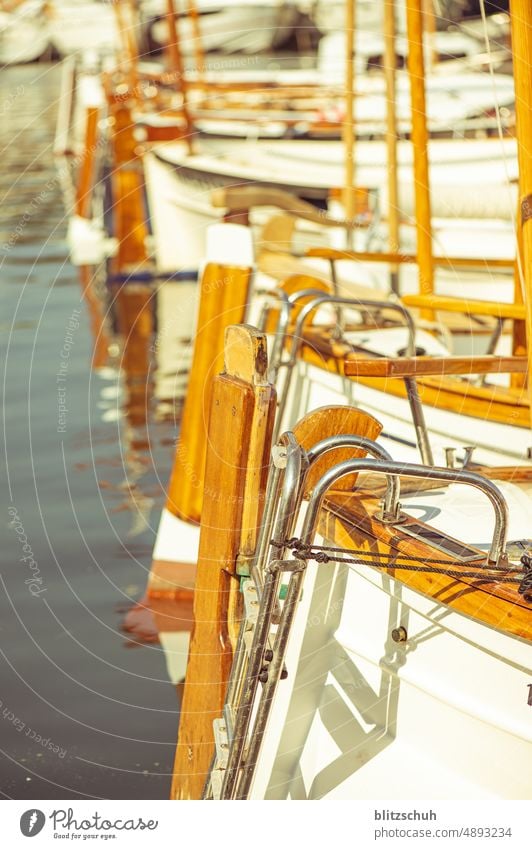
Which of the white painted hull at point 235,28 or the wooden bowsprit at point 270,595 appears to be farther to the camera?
the white painted hull at point 235,28

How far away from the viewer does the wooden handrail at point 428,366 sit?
10.2 ft

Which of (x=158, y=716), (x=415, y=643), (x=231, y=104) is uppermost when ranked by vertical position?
(x=231, y=104)

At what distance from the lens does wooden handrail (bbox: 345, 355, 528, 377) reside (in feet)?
10.2

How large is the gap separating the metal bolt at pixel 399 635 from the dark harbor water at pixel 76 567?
140 centimetres

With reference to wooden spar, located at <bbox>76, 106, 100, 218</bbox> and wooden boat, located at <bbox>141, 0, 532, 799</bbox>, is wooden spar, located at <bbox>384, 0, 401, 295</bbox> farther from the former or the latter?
wooden spar, located at <bbox>76, 106, 100, 218</bbox>

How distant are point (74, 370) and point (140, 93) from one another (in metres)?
5.08

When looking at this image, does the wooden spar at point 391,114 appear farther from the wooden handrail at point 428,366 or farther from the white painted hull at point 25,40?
the white painted hull at point 25,40

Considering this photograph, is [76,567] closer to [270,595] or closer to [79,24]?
[270,595]

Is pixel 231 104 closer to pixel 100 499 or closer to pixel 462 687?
pixel 100 499

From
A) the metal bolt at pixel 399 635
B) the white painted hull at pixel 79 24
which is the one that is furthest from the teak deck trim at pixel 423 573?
the white painted hull at pixel 79 24

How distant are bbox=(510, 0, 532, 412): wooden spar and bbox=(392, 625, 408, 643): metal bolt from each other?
65 cm

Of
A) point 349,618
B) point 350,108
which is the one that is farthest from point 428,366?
point 350,108

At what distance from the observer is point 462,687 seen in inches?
91.0

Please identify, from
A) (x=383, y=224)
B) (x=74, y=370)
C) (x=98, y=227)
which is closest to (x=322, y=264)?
(x=383, y=224)
